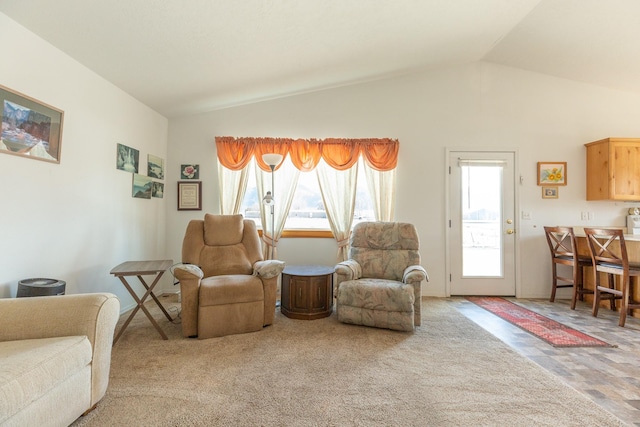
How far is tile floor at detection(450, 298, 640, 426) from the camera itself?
1.69 meters

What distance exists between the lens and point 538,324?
2871mm

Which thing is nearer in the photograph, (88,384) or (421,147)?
(88,384)

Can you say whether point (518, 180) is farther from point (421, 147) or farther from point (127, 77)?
point (127, 77)

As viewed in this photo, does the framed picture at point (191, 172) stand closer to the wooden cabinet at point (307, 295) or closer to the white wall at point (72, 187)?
the white wall at point (72, 187)

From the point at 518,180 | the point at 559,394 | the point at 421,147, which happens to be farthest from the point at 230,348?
→ the point at 518,180

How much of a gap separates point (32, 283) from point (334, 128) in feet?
11.2

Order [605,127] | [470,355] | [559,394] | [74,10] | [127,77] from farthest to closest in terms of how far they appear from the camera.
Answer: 1. [605,127]
2. [127,77]
3. [470,355]
4. [74,10]
5. [559,394]

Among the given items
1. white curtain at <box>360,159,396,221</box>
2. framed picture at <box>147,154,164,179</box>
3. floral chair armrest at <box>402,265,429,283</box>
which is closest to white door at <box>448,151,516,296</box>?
white curtain at <box>360,159,396,221</box>

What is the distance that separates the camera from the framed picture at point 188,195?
392 cm

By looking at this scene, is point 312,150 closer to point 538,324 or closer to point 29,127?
point 29,127

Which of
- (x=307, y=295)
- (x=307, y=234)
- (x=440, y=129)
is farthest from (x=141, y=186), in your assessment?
(x=440, y=129)

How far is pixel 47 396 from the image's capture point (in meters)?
1.23

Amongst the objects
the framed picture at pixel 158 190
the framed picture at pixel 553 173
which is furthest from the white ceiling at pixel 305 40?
the framed picture at pixel 553 173

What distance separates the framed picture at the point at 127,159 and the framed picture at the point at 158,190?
0.37m
